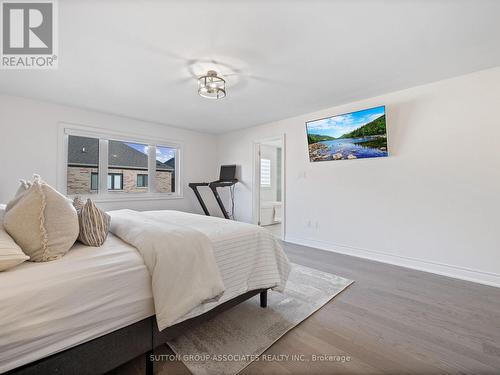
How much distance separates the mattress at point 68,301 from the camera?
0.86 m

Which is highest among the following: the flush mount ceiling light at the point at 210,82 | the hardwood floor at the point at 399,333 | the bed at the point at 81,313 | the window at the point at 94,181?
the flush mount ceiling light at the point at 210,82

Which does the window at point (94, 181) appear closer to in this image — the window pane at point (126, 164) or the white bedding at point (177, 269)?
the window pane at point (126, 164)

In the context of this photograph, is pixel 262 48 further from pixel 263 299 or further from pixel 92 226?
pixel 263 299

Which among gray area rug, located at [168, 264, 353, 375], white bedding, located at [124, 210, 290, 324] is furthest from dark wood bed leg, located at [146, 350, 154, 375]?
white bedding, located at [124, 210, 290, 324]

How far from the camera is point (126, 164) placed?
4.22 metres

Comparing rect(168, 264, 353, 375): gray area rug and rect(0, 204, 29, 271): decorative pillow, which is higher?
rect(0, 204, 29, 271): decorative pillow

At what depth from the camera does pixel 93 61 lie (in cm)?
222

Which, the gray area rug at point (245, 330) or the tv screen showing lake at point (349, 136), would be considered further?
the tv screen showing lake at point (349, 136)

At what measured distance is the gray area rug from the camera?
52.6 inches

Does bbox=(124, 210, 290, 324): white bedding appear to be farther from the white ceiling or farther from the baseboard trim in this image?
the baseboard trim

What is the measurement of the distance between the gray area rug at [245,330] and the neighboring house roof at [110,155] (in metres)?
3.54

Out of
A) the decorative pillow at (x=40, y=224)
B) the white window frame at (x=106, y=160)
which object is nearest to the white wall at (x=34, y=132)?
the white window frame at (x=106, y=160)

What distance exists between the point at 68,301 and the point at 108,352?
35 centimetres

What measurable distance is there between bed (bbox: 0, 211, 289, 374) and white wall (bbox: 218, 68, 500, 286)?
2623mm
